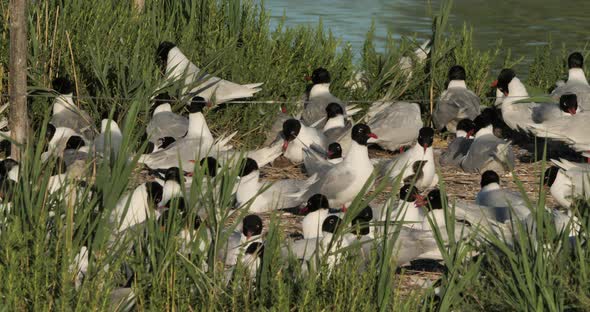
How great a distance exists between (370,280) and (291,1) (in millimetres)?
11736

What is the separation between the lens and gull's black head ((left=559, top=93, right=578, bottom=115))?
7.84m

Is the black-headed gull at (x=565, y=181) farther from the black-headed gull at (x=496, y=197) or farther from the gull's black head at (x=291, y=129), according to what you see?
the gull's black head at (x=291, y=129)

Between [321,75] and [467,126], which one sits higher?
[321,75]

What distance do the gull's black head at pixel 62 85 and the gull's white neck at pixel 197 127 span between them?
80 centimetres

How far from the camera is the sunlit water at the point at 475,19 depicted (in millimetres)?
13062

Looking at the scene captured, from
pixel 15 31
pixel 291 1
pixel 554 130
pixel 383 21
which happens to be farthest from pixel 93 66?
pixel 291 1

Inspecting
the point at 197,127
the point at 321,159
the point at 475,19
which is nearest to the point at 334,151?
the point at 321,159

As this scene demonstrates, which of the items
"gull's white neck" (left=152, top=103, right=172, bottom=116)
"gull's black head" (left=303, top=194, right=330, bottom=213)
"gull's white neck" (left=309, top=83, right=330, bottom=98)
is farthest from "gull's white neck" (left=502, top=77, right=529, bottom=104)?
"gull's black head" (left=303, top=194, right=330, bottom=213)

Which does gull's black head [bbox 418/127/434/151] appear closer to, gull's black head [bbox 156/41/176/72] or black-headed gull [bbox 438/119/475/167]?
black-headed gull [bbox 438/119/475/167]

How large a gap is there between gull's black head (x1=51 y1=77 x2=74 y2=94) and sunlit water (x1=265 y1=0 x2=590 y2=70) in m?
5.23

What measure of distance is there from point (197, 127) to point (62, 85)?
0.91 metres

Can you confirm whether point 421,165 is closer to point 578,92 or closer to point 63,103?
point 578,92

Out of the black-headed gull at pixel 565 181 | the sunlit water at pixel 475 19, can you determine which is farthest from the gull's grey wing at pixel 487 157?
the sunlit water at pixel 475 19

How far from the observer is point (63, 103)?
24.1ft
